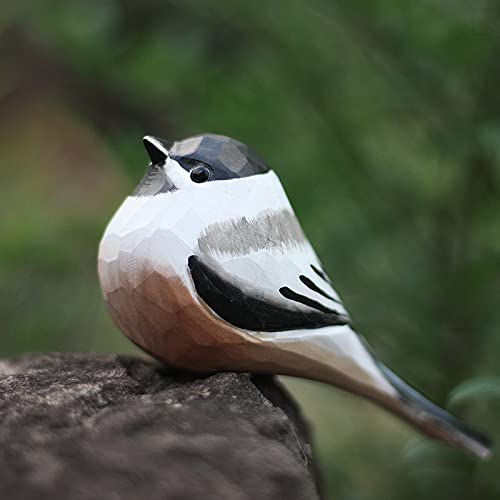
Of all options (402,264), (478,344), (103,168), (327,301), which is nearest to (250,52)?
(402,264)

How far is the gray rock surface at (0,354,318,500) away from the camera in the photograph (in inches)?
24.2

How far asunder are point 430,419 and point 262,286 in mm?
288

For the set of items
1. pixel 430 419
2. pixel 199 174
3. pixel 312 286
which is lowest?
pixel 430 419

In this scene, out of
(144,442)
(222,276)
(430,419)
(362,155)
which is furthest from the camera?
(362,155)

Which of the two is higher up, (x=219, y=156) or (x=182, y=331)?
(x=219, y=156)

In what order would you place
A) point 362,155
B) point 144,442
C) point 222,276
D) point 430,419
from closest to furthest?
point 144,442
point 222,276
point 430,419
point 362,155

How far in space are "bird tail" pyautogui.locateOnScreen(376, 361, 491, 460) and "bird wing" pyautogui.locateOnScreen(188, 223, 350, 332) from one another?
13 centimetres

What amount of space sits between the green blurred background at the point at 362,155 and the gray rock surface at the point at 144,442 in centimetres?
53

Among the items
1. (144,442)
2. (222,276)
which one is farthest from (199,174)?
(144,442)

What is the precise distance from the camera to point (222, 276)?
0.80 meters

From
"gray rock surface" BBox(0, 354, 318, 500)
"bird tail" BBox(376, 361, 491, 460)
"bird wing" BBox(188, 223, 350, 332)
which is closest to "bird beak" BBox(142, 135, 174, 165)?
"bird wing" BBox(188, 223, 350, 332)

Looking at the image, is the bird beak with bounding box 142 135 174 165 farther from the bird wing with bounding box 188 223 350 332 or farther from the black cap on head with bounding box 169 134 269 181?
the bird wing with bounding box 188 223 350 332

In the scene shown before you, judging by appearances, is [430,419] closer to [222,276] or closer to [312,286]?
[312,286]

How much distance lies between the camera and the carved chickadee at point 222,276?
81 cm
